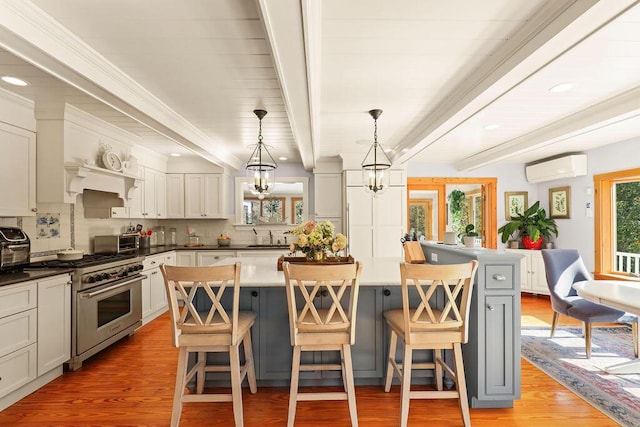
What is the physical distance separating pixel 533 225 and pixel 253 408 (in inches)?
213

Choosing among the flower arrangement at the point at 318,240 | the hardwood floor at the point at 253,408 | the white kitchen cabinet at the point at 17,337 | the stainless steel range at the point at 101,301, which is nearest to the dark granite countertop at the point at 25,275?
the white kitchen cabinet at the point at 17,337

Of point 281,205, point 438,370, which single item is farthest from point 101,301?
point 281,205

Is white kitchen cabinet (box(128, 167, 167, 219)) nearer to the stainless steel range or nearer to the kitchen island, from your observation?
the stainless steel range

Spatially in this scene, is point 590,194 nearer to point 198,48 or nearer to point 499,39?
point 499,39

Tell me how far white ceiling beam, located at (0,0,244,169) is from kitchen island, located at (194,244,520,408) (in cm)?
166

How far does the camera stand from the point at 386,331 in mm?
2730

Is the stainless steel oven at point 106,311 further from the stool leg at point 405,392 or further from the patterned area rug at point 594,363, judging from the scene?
the patterned area rug at point 594,363

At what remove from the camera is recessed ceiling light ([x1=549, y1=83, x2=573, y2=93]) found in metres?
2.83

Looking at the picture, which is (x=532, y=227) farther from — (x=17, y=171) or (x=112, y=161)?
(x=17, y=171)

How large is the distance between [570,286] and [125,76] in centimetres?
467

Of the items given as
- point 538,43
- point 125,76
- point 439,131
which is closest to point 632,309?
point 538,43

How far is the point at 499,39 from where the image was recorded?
2.10 metres

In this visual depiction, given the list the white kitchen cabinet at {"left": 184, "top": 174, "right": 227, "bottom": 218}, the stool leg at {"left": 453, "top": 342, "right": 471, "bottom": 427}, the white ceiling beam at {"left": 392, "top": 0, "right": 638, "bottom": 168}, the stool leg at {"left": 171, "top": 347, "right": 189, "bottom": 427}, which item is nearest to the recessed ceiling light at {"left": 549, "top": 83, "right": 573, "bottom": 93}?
the white ceiling beam at {"left": 392, "top": 0, "right": 638, "bottom": 168}

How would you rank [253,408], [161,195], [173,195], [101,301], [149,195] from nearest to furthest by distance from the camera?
[253,408], [101,301], [149,195], [161,195], [173,195]
